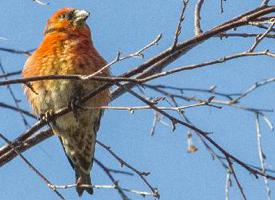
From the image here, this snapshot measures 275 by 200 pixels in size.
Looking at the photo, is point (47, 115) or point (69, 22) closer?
point (47, 115)

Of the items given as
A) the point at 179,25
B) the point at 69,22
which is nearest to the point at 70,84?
the point at 69,22

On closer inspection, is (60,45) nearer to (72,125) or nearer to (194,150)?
(72,125)

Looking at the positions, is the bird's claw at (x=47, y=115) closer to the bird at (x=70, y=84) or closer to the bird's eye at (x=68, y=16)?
the bird at (x=70, y=84)

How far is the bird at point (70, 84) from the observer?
4.84 m

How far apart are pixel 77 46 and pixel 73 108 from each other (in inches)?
41.6

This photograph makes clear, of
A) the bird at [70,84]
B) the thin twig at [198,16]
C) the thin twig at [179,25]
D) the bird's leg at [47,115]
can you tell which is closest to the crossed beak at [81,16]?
the bird at [70,84]

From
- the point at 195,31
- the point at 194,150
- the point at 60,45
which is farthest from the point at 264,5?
the point at 60,45

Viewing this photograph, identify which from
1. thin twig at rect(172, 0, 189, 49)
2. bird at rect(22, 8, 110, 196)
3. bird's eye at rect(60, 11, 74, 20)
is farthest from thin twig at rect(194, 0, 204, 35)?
bird's eye at rect(60, 11, 74, 20)

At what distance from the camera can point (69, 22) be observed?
5.56 meters

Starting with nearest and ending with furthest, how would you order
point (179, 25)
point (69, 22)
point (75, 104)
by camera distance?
point (179, 25) → point (75, 104) → point (69, 22)

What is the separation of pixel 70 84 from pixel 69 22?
0.96 meters

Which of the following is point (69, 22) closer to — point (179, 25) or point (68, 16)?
point (68, 16)

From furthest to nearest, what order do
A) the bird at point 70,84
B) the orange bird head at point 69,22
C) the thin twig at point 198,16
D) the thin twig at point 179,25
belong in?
the orange bird head at point 69,22 → the bird at point 70,84 → the thin twig at point 198,16 → the thin twig at point 179,25

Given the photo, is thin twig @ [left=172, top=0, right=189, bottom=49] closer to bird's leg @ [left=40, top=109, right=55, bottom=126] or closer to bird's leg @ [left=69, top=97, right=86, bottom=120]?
bird's leg @ [left=69, top=97, right=86, bottom=120]
